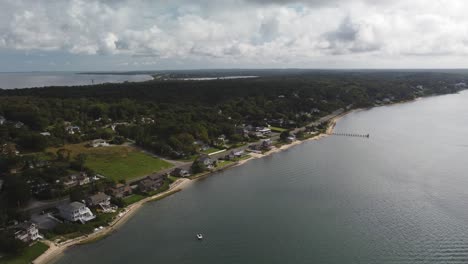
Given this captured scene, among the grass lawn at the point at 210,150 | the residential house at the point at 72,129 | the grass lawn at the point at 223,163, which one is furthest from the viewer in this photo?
the residential house at the point at 72,129

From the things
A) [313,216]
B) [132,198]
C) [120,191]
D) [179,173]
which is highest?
[120,191]

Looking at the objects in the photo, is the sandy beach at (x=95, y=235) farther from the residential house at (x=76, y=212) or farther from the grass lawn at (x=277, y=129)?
the grass lawn at (x=277, y=129)

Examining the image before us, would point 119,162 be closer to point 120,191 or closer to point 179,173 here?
point 179,173

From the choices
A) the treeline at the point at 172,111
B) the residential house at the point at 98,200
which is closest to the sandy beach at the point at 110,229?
the residential house at the point at 98,200

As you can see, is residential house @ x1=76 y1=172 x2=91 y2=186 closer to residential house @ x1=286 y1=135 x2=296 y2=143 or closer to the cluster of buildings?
the cluster of buildings

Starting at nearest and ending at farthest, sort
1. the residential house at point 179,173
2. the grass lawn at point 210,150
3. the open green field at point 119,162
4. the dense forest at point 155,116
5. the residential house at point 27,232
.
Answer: the residential house at point 27,232 < the open green field at point 119,162 < the residential house at point 179,173 < the dense forest at point 155,116 < the grass lawn at point 210,150

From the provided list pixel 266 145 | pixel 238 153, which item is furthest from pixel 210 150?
pixel 266 145

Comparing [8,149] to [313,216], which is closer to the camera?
[313,216]
